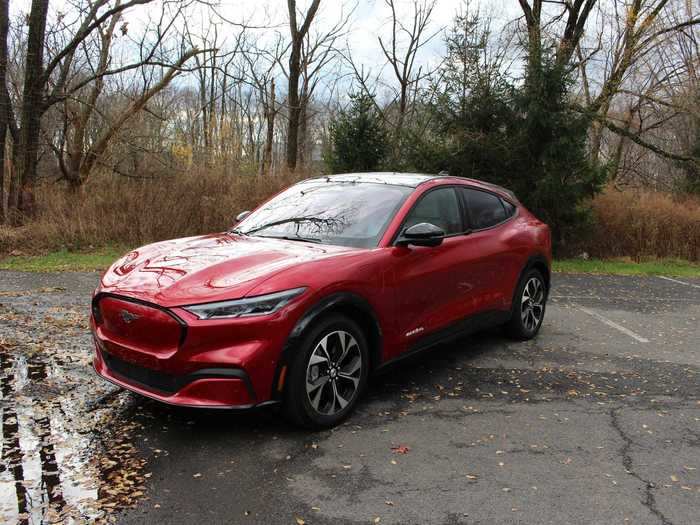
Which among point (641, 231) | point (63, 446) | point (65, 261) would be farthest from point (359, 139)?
point (63, 446)

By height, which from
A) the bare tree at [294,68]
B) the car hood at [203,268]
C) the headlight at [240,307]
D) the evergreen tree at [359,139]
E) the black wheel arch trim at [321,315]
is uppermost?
the bare tree at [294,68]

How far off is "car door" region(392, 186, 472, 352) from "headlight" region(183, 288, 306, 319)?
3.68ft

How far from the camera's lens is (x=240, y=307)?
10.9 feet

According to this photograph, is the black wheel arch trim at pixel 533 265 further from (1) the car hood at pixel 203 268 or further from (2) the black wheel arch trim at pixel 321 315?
(1) the car hood at pixel 203 268

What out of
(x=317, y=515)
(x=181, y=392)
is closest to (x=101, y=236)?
(x=181, y=392)

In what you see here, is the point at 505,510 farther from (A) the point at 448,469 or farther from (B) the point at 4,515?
(B) the point at 4,515

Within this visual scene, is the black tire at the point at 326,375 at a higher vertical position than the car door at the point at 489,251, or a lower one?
lower

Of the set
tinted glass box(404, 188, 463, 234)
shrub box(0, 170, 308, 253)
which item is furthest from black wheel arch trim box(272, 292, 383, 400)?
shrub box(0, 170, 308, 253)

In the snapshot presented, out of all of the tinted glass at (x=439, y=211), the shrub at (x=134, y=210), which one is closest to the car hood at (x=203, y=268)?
the tinted glass at (x=439, y=211)

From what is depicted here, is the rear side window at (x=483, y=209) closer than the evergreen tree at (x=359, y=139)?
Yes

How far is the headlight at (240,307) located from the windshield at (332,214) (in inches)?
39.8

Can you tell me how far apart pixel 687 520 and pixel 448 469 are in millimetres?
1212

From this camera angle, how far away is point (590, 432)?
12.7 feet

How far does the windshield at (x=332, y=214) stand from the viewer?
438 centimetres
